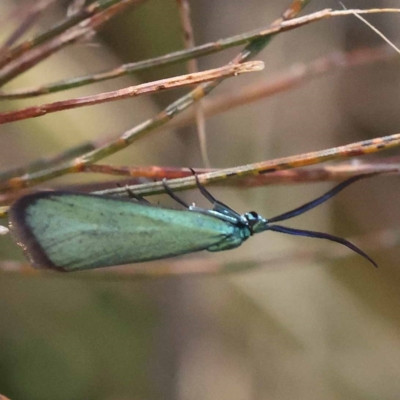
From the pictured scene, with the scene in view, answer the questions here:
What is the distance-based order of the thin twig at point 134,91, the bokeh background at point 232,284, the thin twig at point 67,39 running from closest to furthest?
1. the thin twig at point 134,91
2. the thin twig at point 67,39
3. the bokeh background at point 232,284

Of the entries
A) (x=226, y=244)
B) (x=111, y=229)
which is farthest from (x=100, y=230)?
(x=226, y=244)

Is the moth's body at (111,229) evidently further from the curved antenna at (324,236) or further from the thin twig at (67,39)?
the thin twig at (67,39)

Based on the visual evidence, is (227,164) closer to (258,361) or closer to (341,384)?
(258,361)

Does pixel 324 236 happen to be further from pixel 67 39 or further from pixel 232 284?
pixel 232 284

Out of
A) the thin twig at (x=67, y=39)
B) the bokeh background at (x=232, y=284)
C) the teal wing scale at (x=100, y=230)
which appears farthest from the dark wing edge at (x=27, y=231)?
the bokeh background at (x=232, y=284)

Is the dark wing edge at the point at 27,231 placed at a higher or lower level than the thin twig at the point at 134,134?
lower

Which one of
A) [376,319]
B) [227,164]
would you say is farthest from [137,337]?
[376,319]
